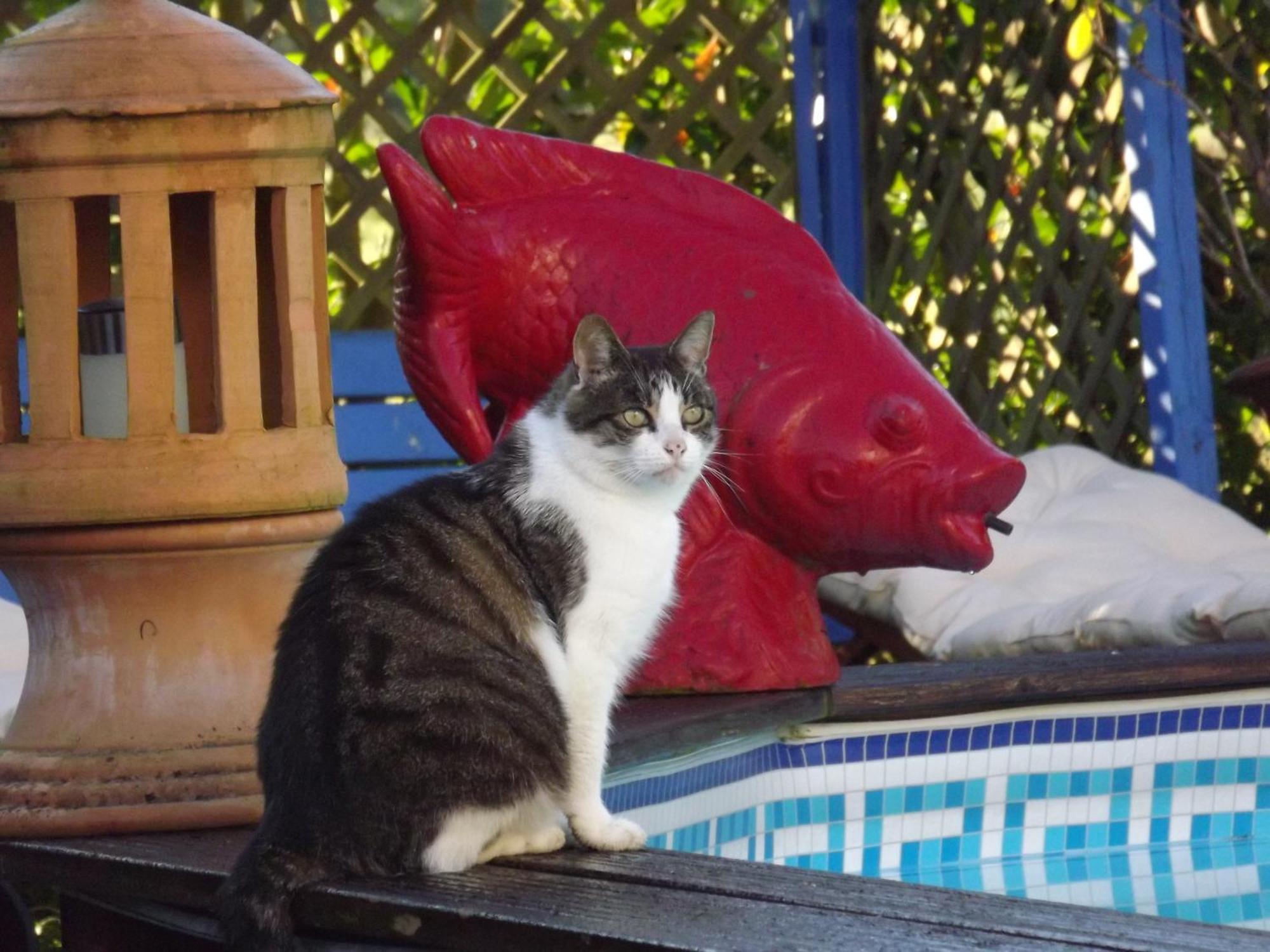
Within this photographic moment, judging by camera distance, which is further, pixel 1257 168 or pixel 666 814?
pixel 1257 168

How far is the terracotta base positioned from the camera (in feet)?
5.17

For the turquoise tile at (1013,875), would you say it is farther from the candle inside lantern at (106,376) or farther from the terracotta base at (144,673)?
the candle inside lantern at (106,376)

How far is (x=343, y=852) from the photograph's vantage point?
136 centimetres

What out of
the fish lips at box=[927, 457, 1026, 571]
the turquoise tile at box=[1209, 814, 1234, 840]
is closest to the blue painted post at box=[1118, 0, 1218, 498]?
the turquoise tile at box=[1209, 814, 1234, 840]

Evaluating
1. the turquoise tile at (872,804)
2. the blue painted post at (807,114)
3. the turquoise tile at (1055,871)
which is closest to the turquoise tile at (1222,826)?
the turquoise tile at (1055,871)

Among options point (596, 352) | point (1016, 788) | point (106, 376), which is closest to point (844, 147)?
point (1016, 788)

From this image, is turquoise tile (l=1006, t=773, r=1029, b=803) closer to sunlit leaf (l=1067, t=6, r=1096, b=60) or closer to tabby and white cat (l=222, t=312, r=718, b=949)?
tabby and white cat (l=222, t=312, r=718, b=949)

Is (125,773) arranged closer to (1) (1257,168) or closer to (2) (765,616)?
(2) (765,616)

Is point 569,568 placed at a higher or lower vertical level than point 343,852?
higher

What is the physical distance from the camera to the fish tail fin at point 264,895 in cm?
129

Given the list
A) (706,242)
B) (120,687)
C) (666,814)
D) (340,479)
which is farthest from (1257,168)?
(120,687)

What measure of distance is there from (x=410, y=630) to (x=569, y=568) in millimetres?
159

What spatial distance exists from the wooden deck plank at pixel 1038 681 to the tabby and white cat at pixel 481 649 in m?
0.56

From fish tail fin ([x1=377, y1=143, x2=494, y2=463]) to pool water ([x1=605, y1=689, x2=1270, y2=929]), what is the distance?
1.63 feet
